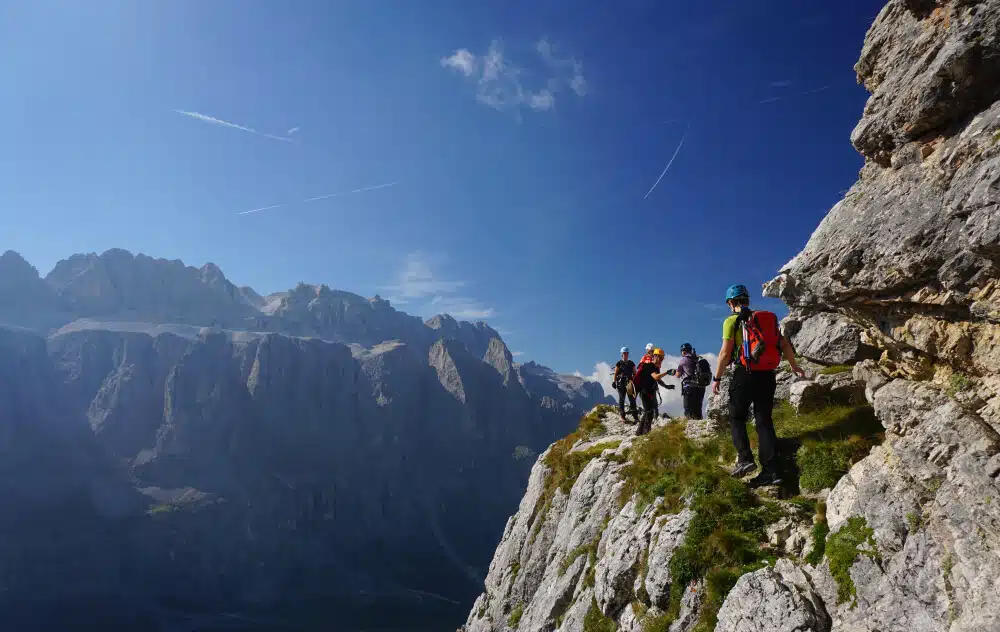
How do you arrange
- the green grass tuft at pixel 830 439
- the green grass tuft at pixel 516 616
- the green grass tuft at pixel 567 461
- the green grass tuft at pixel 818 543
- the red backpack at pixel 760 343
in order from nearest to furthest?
1. the green grass tuft at pixel 818 543
2. the green grass tuft at pixel 830 439
3. the red backpack at pixel 760 343
4. the green grass tuft at pixel 516 616
5. the green grass tuft at pixel 567 461

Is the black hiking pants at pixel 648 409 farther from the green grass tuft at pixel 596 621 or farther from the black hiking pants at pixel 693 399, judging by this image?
the green grass tuft at pixel 596 621

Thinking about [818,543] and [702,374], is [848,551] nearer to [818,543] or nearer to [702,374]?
[818,543]

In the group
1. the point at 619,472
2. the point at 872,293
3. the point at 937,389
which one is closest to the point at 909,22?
the point at 872,293

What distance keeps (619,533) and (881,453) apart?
6450 mm

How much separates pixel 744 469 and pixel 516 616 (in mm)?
10985

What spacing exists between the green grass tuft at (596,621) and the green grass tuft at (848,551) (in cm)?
532

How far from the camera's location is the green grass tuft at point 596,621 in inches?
451

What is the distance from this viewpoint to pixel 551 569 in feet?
56.4

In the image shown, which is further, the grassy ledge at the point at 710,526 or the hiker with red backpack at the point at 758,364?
the hiker with red backpack at the point at 758,364

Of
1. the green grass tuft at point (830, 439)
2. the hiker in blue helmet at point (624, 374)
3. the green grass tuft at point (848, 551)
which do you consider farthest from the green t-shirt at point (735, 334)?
the hiker in blue helmet at point (624, 374)

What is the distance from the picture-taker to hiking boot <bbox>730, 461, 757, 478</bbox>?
11383mm

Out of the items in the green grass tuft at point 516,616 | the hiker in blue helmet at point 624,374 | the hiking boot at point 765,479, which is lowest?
the green grass tuft at point 516,616

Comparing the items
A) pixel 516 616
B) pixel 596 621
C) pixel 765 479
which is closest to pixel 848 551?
pixel 765 479

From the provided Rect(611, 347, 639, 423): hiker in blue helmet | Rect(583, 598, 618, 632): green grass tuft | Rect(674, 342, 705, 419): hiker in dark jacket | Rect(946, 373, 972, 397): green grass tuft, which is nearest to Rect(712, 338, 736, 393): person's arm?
Rect(946, 373, 972, 397): green grass tuft
